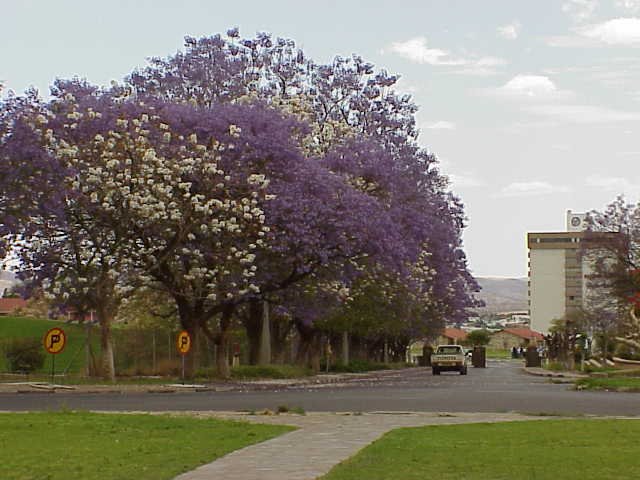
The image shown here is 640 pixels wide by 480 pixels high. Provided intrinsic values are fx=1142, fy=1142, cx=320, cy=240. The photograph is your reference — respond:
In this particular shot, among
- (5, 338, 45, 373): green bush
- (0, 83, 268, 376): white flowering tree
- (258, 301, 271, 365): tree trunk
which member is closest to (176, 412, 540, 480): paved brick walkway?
(0, 83, 268, 376): white flowering tree

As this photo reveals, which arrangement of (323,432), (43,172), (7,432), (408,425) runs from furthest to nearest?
(43,172)
(408,425)
(323,432)
(7,432)

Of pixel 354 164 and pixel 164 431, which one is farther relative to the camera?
pixel 354 164

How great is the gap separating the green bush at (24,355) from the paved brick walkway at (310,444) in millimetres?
25665

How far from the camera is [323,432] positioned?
58.2 ft

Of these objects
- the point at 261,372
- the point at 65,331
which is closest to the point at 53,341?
the point at 261,372

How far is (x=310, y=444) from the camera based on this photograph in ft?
51.3

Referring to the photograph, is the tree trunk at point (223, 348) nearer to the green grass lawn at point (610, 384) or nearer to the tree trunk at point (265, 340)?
the tree trunk at point (265, 340)

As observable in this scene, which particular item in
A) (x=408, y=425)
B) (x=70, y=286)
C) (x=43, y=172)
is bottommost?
(x=408, y=425)

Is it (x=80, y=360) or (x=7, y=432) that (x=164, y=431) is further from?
(x=80, y=360)

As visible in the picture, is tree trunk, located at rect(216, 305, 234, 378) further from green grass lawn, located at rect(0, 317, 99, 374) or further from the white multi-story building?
the white multi-story building

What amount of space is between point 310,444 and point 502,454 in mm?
2965

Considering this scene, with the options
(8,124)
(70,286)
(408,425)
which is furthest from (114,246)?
(408,425)

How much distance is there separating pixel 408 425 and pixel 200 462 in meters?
7.01

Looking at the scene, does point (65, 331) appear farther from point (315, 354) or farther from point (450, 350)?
point (450, 350)
